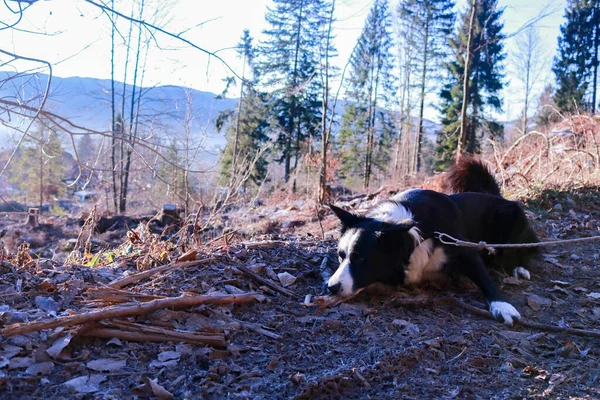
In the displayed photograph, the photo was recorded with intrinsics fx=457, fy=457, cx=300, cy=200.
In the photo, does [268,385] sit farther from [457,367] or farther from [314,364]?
[457,367]

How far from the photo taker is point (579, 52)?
3666 cm

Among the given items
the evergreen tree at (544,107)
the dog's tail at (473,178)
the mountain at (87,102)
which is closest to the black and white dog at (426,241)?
the dog's tail at (473,178)

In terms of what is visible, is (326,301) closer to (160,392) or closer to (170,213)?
(160,392)

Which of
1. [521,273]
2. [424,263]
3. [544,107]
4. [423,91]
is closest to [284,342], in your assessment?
[424,263]

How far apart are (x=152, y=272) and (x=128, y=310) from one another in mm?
818

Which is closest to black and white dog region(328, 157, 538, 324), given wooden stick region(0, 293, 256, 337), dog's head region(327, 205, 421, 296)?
dog's head region(327, 205, 421, 296)

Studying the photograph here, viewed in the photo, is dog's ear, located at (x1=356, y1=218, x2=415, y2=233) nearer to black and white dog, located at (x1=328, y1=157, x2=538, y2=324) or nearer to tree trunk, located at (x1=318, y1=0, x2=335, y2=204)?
black and white dog, located at (x1=328, y1=157, x2=538, y2=324)

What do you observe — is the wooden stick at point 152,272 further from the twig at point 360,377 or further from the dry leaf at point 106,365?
the twig at point 360,377

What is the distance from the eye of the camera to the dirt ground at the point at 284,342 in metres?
2.37

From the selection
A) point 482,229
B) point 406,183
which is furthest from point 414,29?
point 482,229

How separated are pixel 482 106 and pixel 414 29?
750 cm

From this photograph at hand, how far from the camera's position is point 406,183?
1625 cm

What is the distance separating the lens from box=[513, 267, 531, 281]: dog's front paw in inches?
190

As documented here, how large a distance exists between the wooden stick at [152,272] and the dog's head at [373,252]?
115 cm
